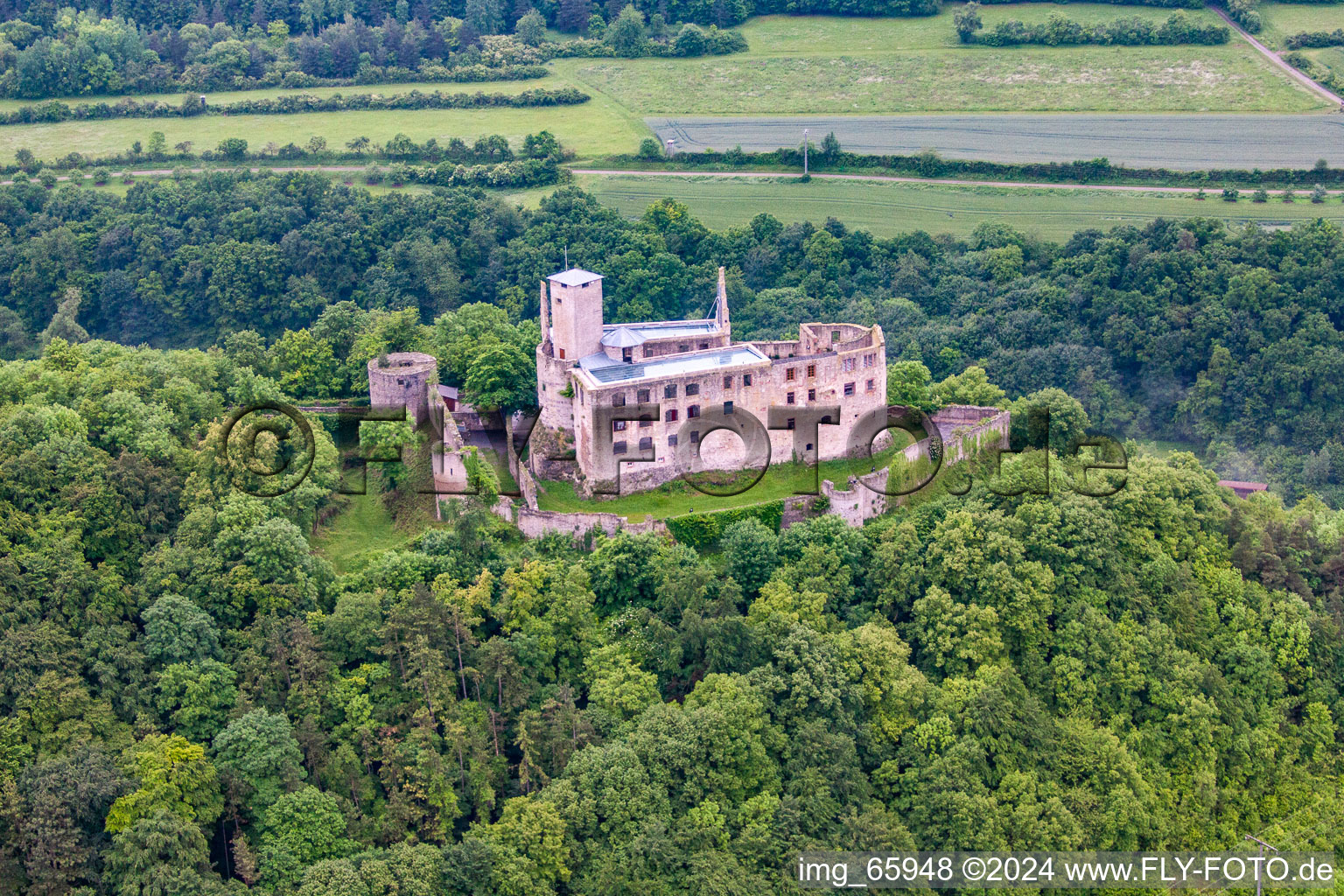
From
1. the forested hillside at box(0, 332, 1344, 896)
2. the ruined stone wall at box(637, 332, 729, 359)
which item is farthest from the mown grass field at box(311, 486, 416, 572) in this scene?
the ruined stone wall at box(637, 332, 729, 359)

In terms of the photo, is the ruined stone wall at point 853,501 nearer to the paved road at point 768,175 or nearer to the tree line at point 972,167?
the paved road at point 768,175

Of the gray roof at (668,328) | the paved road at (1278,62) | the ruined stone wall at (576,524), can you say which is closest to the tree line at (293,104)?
the paved road at (1278,62)

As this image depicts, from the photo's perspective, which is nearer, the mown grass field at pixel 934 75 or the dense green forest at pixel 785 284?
the dense green forest at pixel 785 284

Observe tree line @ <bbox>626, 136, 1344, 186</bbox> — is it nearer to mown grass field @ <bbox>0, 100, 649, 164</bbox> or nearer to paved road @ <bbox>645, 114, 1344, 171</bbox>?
paved road @ <bbox>645, 114, 1344, 171</bbox>

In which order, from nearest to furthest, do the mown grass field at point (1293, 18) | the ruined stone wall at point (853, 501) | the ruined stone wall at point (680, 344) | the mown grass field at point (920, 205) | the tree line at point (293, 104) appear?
the ruined stone wall at point (853, 501) → the ruined stone wall at point (680, 344) → the mown grass field at point (920, 205) → the tree line at point (293, 104) → the mown grass field at point (1293, 18)

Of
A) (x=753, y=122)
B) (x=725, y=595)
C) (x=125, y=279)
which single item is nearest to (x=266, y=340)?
(x=125, y=279)

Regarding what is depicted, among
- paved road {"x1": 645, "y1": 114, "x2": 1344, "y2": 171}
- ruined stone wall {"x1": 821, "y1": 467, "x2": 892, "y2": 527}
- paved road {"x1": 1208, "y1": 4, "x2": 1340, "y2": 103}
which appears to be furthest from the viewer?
paved road {"x1": 1208, "y1": 4, "x2": 1340, "y2": 103}
